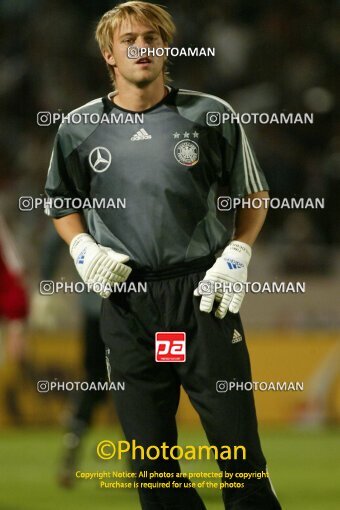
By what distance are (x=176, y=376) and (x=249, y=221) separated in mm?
572

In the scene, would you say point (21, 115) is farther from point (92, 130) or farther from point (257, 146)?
point (92, 130)

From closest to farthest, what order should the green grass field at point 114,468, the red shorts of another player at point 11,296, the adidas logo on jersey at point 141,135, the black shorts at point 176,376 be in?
the black shorts at point 176,376 < the adidas logo on jersey at point 141,135 < the red shorts of another player at point 11,296 < the green grass field at point 114,468

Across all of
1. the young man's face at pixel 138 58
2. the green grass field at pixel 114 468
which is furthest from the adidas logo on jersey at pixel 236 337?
the young man's face at pixel 138 58

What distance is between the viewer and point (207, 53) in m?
4.53

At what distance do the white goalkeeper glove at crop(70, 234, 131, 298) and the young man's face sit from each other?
56 cm

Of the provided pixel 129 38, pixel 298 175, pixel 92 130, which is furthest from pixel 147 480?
pixel 298 175

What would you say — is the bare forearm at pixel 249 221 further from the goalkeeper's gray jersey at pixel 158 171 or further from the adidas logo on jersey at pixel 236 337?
the adidas logo on jersey at pixel 236 337

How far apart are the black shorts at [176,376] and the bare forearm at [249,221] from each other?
166 millimetres

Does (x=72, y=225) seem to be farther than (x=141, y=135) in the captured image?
Yes

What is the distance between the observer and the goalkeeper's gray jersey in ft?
12.4

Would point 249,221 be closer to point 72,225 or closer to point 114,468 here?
point 72,225

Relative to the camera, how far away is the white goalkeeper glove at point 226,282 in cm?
374

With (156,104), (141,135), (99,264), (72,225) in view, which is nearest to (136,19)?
(156,104)

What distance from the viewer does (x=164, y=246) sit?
377 cm
